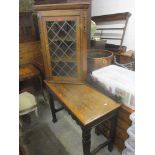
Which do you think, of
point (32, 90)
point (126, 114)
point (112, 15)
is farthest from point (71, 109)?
point (112, 15)

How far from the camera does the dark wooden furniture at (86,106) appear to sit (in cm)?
113

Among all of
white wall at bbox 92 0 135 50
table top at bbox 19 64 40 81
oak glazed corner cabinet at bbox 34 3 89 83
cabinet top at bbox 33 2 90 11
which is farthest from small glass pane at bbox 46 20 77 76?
white wall at bbox 92 0 135 50

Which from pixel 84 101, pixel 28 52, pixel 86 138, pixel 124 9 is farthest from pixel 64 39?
pixel 124 9

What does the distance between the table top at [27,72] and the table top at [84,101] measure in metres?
0.72

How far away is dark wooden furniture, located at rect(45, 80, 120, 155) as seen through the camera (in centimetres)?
113

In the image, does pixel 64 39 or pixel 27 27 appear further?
pixel 27 27

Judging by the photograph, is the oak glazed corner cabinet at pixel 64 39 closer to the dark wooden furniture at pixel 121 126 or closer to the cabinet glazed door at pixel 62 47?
the cabinet glazed door at pixel 62 47

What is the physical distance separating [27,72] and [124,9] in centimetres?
167

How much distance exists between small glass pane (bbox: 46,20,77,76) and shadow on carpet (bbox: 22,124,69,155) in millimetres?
750

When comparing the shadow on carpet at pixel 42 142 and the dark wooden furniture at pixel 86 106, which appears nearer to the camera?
the dark wooden furniture at pixel 86 106

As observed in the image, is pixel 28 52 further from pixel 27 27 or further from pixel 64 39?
pixel 64 39

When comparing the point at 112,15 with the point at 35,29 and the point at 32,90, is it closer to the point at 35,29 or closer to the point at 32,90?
the point at 35,29

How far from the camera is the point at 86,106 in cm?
123

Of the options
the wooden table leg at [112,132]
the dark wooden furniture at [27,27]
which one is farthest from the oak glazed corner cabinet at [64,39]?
the dark wooden furniture at [27,27]
